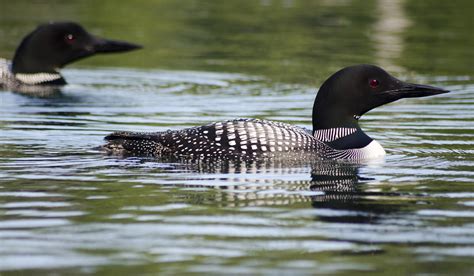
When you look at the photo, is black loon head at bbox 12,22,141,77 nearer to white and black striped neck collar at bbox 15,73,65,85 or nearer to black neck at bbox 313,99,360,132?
white and black striped neck collar at bbox 15,73,65,85

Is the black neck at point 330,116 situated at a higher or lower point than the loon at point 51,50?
lower

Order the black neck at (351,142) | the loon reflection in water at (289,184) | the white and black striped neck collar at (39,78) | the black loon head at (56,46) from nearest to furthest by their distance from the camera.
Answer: the loon reflection in water at (289,184), the black neck at (351,142), the white and black striped neck collar at (39,78), the black loon head at (56,46)

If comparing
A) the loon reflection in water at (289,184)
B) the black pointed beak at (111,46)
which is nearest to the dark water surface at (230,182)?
the loon reflection in water at (289,184)

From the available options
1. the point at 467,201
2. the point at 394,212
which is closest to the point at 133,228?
the point at 394,212

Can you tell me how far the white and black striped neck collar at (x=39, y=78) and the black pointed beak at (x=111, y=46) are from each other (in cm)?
47

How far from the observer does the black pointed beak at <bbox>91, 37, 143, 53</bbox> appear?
42.5 feet

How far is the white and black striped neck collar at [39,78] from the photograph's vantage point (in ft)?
42.4

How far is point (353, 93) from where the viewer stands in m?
8.02

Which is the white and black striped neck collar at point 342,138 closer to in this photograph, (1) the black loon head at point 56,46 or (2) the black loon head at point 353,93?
(2) the black loon head at point 353,93

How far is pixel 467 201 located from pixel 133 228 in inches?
72.5

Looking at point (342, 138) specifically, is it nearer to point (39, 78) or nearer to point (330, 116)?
point (330, 116)

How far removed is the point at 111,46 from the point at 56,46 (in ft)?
1.98

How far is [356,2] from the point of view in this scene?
23031 mm

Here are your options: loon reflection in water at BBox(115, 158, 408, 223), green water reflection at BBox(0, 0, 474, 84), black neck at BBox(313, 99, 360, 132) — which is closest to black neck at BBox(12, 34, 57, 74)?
green water reflection at BBox(0, 0, 474, 84)
